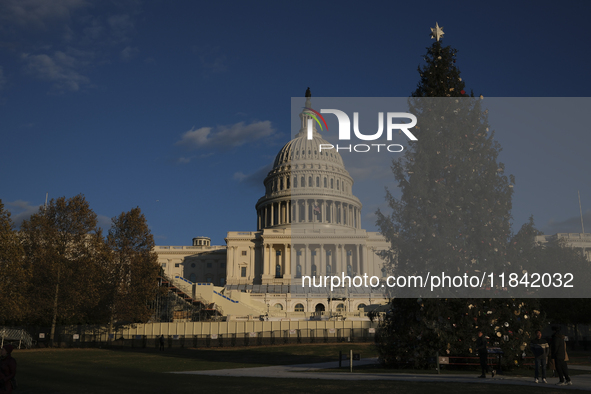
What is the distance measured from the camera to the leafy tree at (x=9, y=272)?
147 ft

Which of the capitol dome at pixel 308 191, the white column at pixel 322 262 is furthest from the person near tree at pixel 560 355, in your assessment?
the capitol dome at pixel 308 191

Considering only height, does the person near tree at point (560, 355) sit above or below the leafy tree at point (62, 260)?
below

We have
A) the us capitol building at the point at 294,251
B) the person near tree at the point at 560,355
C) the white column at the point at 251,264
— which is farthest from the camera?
the white column at the point at 251,264

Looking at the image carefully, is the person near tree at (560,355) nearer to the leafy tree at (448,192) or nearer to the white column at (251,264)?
the leafy tree at (448,192)

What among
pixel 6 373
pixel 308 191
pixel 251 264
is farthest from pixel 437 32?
pixel 308 191

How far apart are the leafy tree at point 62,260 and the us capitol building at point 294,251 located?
24.4 m

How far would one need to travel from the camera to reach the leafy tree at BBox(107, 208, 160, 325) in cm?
5666

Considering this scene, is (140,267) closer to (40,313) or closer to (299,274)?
(40,313)

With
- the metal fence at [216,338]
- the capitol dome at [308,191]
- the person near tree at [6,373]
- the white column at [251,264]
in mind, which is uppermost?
the capitol dome at [308,191]

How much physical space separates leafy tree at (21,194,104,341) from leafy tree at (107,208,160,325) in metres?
2.32

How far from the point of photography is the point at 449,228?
24219 mm

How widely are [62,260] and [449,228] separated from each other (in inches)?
1697

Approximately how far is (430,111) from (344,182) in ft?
445

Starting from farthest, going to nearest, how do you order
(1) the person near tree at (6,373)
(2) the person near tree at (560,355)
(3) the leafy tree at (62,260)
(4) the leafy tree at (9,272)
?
(3) the leafy tree at (62,260) → (4) the leafy tree at (9,272) → (2) the person near tree at (560,355) → (1) the person near tree at (6,373)
